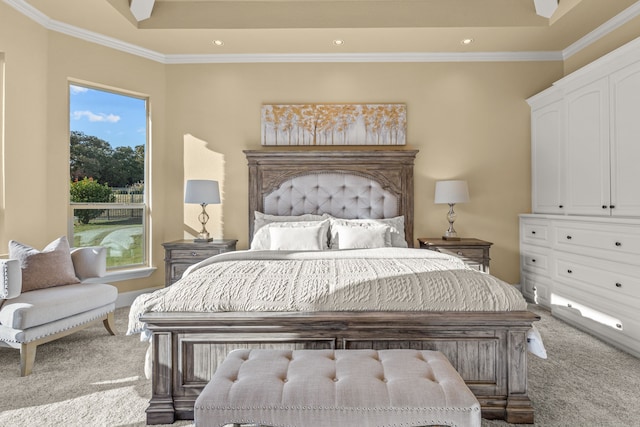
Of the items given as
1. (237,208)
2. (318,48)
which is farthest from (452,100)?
(237,208)

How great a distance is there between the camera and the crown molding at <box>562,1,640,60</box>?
3.28 meters

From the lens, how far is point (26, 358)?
2.37 metres

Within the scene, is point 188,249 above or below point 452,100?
below

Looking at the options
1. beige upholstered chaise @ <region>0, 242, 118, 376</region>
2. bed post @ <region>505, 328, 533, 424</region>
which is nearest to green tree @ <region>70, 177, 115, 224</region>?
beige upholstered chaise @ <region>0, 242, 118, 376</region>

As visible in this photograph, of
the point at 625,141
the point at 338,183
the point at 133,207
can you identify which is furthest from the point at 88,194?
the point at 625,141

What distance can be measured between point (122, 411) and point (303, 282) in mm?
1179

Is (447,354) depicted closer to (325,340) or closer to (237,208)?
(325,340)

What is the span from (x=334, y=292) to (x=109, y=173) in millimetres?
3327

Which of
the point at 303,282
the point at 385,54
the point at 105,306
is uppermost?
the point at 385,54

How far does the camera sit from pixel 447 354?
1869 mm

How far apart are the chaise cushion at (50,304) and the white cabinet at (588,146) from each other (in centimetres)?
423

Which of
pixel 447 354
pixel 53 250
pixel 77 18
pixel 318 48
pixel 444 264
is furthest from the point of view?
pixel 318 48

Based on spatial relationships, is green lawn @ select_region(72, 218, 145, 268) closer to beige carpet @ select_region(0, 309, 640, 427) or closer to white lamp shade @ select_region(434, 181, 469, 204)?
beige carpet @ select_region(0, 309, 640, 427)

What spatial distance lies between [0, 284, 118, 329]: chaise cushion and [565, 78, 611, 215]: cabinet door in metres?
4.24
